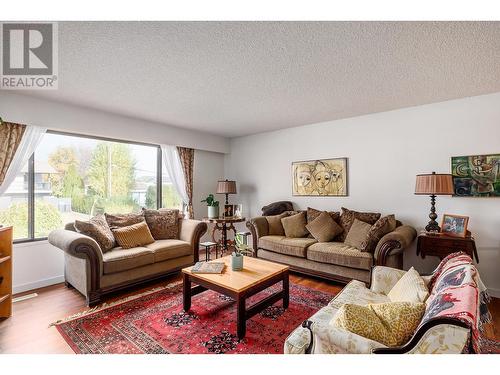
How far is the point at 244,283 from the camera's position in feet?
7.12

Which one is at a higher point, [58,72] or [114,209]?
[58,72]

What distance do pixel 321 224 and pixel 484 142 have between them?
2.22m

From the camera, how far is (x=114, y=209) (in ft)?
13.1

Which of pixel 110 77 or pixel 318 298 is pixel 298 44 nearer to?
pixel 110 77

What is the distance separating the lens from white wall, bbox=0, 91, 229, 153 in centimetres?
292

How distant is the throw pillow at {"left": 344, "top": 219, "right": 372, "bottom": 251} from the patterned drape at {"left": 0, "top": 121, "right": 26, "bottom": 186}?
4379mm

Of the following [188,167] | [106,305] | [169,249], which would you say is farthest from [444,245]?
[188,167]

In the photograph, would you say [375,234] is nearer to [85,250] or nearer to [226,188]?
[226,188]

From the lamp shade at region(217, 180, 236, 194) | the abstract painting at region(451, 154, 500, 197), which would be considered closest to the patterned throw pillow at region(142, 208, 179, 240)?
the lamp shade at region(217, 180, 236, 194)

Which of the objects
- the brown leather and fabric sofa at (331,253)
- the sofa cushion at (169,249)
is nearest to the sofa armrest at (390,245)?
the brown leather and fabric sofa at (331,253)

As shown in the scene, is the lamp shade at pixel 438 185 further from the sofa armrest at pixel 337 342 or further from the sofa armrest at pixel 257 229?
the sofa armrest at pixel 337 342

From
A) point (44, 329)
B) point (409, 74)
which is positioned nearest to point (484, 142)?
point (409, 74)

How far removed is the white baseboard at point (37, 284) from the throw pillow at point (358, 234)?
3.96 meters
